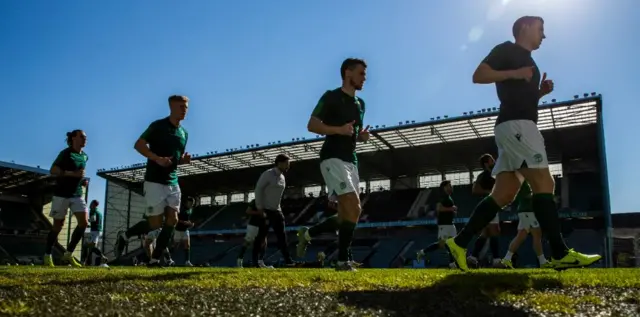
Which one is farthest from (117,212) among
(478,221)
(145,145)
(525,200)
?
(478,221)

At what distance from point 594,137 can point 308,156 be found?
17892 mm

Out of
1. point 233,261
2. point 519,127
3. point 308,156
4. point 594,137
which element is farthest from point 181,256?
point 519,127

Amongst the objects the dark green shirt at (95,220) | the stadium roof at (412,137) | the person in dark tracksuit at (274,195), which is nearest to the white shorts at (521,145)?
the person in dark tracksuit at (274,195)

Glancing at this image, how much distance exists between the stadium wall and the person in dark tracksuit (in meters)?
37.2

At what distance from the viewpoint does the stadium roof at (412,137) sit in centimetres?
2636

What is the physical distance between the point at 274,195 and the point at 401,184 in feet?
92.9

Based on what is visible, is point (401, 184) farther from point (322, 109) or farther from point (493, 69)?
point (493, 69)

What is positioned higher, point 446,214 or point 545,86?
point 545,86

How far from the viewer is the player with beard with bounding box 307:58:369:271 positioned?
523 centimetres

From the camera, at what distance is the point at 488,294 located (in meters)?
2.43

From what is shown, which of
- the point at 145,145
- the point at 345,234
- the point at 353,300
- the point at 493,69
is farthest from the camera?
the point at 145,145

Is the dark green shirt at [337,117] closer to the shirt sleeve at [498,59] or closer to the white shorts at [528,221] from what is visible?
the shirt sleeve at [498,59]

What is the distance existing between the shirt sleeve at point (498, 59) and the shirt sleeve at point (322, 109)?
1.73 metres

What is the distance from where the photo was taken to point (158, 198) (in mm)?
6301
